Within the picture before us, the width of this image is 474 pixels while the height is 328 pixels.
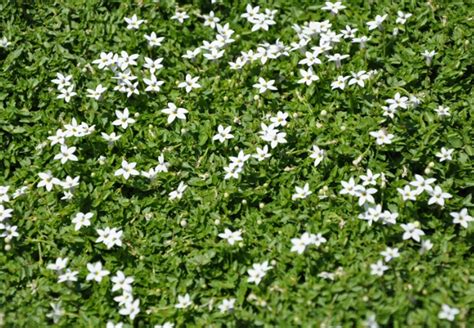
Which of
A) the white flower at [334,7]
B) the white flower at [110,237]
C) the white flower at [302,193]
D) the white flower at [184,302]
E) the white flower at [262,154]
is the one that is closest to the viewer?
the white flower at [184,302]

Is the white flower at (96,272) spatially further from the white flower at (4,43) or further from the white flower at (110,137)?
the white flower at (4,43)

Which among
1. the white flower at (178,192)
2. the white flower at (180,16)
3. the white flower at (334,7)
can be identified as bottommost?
the white flower at (178,192)

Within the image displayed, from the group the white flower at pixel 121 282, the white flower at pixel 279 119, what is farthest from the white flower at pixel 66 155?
the white flower at pixel 279 119

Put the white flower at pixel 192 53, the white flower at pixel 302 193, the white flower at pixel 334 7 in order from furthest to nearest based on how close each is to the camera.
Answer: the white flower at pixel 334 7
the white flower at pixel 192 53
the white flower at pixel 302 193

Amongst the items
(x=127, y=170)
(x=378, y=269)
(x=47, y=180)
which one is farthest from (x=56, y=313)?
(x=378, y=269)

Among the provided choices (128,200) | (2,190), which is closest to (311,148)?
(128,200)

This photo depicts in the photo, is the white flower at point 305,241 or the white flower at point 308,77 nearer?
the white flower at point 305,241

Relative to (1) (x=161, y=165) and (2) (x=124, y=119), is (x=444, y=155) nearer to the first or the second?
(1) (x=161, y=165)

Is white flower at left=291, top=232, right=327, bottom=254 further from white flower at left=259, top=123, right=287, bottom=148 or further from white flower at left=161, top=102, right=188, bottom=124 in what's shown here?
white flower at left=161, top=102, right=188, bottom=124
